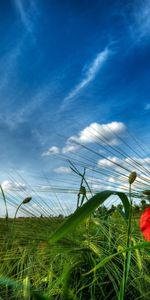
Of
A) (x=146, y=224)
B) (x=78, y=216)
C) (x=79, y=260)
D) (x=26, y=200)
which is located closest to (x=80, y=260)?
(x=79, y=260)

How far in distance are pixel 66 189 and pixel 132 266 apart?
461 millimetres

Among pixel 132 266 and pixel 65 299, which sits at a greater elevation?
pixel 132 266

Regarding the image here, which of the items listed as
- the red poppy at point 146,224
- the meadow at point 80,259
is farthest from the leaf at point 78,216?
the meadow at point 80,259

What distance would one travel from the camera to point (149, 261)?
1.43 m

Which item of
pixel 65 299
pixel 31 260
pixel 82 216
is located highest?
pixel 31 260

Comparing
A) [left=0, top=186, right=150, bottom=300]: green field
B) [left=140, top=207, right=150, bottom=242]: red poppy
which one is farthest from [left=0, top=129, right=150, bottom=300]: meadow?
[left=140, top=207, right=150, bottom=242]: red poppy

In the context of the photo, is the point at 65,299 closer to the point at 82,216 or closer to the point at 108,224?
the point at 82,216

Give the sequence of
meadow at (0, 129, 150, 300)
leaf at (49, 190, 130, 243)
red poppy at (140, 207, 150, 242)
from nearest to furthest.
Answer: leaf at (49, 190, 130, 243), red poppy at (140, 207, 150, 242), meadow at (0, 129, 150, 300)

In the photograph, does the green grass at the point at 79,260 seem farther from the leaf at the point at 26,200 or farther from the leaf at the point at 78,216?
the leaf at the point at 78,216

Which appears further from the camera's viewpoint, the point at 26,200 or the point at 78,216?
the point at 26,200

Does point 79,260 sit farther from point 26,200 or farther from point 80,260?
point 26,200

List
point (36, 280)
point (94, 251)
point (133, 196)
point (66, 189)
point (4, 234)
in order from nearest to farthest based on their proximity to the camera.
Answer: point (133, 196)
point (66, 189)
point (94, 251)
point (36, 280)
point (4, 234)

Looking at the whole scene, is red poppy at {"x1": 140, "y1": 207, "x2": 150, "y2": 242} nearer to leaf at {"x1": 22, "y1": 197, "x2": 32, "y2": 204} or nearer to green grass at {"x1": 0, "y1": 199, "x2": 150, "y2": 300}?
green grass at {"x1": 0, "y1": 199, "x2": 150, "y2": 300}

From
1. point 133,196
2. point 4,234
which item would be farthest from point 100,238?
point 133,196
